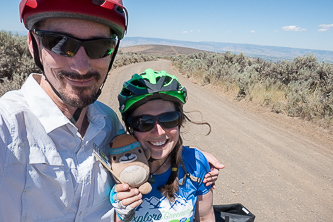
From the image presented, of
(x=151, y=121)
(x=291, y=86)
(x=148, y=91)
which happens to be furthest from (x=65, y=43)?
(x=291, y=86)

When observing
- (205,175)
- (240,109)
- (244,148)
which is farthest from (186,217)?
(240,109)

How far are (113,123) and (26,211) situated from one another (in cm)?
78

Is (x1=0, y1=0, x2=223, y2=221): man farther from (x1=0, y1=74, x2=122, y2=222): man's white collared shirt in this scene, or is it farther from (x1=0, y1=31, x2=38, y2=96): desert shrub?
(x1=0, y1=31, x2=38, y2=96): desert shrub

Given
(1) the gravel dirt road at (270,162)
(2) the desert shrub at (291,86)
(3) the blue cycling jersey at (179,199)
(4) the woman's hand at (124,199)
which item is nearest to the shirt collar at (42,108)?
(4) the woman's hand at (124,199)

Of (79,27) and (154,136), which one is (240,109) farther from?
(79,27)

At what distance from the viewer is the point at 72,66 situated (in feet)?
4.18

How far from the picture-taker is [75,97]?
1.30 metres

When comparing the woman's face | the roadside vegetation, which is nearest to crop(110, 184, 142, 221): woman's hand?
the woman's face

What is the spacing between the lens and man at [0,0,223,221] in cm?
101

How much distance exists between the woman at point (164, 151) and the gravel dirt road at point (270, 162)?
1003mm

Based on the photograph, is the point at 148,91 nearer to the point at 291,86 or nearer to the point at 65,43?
the point at 65,43

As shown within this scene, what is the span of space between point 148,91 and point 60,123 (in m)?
0.64

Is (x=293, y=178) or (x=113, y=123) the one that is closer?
(x=113, y=123)

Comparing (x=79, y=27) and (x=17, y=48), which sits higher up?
(x=79, y=27)
